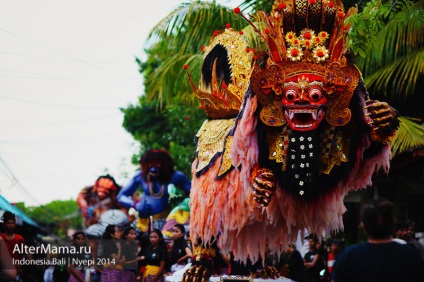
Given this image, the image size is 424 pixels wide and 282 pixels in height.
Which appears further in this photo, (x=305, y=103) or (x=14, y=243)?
(x=14, y=243)

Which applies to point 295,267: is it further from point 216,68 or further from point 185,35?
point 185,35

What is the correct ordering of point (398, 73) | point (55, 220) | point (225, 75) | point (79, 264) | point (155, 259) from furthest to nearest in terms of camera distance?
point (55, 220) → point (398, 73) → point (155, 259) → point (79, 264) → point (225, 75)

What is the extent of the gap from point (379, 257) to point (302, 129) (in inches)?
85.0

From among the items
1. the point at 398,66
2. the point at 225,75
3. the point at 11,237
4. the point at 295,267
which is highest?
the point at 398,66

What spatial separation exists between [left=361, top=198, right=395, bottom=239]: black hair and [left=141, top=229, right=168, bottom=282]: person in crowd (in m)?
5.66

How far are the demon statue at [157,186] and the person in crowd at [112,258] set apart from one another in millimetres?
1693

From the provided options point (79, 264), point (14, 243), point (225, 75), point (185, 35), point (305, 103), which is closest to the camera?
point (305, 103)

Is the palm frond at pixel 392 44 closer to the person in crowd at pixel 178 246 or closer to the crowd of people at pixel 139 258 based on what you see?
the crowd of people at pixel 139 258

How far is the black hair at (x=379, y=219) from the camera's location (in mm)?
4371

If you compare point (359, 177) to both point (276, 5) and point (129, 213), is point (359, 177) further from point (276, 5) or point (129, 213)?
point (129, 213)

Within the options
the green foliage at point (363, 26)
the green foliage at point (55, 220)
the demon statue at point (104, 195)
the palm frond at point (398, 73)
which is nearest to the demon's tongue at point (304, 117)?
the green foliage at point (363, 26)

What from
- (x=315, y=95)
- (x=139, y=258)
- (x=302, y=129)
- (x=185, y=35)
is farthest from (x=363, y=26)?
(x=185, y=35)

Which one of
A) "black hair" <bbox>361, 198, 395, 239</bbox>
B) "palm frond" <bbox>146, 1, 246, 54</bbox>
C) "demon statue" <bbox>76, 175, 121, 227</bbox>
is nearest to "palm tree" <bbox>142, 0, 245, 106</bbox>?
"palm frond" <bbox>146, 1, 246, 54</bbox>

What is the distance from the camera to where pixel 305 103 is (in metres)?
6.34
